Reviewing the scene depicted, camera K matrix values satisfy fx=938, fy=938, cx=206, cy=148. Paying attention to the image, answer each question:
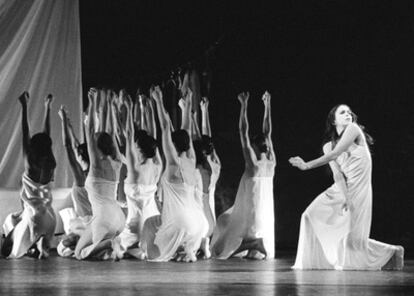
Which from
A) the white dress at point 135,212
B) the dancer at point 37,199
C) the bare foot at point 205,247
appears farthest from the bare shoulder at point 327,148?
the dancer at point 37,199

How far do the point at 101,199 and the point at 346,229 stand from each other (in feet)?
7.71

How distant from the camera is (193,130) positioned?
31.9 feet

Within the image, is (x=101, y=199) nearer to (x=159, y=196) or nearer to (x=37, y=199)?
(x=37, y=199)

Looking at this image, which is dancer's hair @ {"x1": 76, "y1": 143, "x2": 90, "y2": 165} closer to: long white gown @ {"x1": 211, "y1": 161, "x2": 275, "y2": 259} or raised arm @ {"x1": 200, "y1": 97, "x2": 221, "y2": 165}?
raised arm @ {"x1": 200, "y1": 97, "x2": 221, "y2": 165}

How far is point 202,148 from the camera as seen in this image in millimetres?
9531

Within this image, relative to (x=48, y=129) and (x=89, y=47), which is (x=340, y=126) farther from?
(x=89, y=47)

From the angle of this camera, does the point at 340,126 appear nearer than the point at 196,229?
Yes

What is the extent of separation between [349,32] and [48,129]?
161 inches

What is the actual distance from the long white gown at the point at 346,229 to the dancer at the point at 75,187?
8.10 feet

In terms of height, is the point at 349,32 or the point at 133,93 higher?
the point at 349,32

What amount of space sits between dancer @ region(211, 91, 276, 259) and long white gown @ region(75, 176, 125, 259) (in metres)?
1.14

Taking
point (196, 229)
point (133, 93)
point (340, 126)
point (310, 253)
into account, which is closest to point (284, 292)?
point (310, 253)

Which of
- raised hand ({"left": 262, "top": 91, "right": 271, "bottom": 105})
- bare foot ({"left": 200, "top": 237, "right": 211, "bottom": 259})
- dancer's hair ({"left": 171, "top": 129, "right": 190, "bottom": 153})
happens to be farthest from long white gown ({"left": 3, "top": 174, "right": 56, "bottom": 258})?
raised hand ({"left": 262, "top": 91, "right": 271, "bottom": 105})

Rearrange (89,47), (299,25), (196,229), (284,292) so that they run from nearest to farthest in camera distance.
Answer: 1. (284,292)
2. (196,229)
3. (89,47)
4. (299,25)
